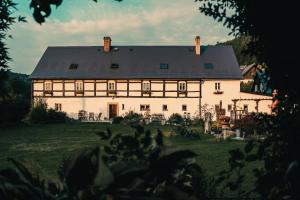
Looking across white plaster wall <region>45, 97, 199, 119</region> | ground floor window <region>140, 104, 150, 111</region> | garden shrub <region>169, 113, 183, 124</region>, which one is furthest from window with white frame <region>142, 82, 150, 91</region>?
garden shrub <region>169, 113, 183, 124</region>

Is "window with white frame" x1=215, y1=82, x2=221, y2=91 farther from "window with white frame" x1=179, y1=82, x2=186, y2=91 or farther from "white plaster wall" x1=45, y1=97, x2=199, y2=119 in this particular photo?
"window with white frame" x1=179, y1=82, x2=186, y2=91

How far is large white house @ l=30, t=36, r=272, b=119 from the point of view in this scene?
1570 inches

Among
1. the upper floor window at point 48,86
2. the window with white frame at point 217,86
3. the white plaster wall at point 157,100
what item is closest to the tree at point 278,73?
the white plaster wall at point 157,100

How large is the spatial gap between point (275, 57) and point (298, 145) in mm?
725

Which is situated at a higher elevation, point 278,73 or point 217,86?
point 217,86

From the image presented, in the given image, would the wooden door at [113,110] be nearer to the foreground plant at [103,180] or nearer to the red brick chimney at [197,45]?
the red brick chimney at [197,45]

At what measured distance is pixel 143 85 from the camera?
4066 cm

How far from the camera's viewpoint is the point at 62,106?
1599 inches

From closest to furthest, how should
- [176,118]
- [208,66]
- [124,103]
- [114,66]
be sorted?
1. [176,118]
2. [124,103]
3. [208,66]
4. [114,66]

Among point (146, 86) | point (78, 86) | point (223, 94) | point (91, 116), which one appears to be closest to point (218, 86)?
point (223, 94)

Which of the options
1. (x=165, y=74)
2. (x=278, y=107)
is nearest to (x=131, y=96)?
(x=165, y=74)

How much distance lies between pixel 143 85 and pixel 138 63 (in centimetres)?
306

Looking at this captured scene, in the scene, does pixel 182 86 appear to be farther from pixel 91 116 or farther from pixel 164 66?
pixel 91 116

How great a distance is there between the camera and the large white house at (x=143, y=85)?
131 ft
